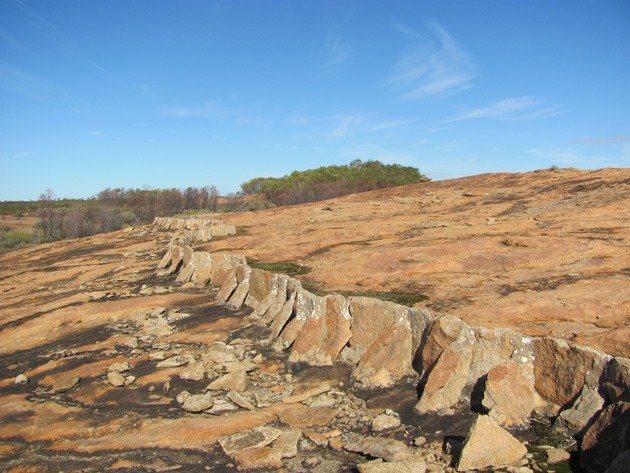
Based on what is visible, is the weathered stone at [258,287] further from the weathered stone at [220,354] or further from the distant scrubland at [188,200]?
the distant scrubland at [188,200]

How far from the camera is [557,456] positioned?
13.3 feet

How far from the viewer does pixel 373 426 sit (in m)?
5.02

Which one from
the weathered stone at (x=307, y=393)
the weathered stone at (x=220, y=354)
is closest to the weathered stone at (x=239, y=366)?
the weathered stone at (x=220, y=354)

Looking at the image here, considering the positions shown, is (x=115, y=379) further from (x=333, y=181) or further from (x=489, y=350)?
(x=333, y=181)

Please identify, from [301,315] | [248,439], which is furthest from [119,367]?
[248,439]

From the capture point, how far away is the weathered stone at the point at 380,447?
443 centimetres

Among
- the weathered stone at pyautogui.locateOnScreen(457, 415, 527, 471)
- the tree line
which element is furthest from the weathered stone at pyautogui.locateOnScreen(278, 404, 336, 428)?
the tree line

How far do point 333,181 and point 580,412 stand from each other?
48.7m

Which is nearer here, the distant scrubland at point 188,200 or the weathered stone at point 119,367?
the weathered stone at point 119,367

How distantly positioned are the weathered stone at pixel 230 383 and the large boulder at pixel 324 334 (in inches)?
34.3

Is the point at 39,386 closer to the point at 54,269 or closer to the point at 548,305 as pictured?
the point at 548,305

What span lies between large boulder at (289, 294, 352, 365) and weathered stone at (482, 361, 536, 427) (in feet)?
7.52

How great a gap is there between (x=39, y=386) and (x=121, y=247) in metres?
14.6

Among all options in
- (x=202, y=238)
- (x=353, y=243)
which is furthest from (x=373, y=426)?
(x=202, y=238)
